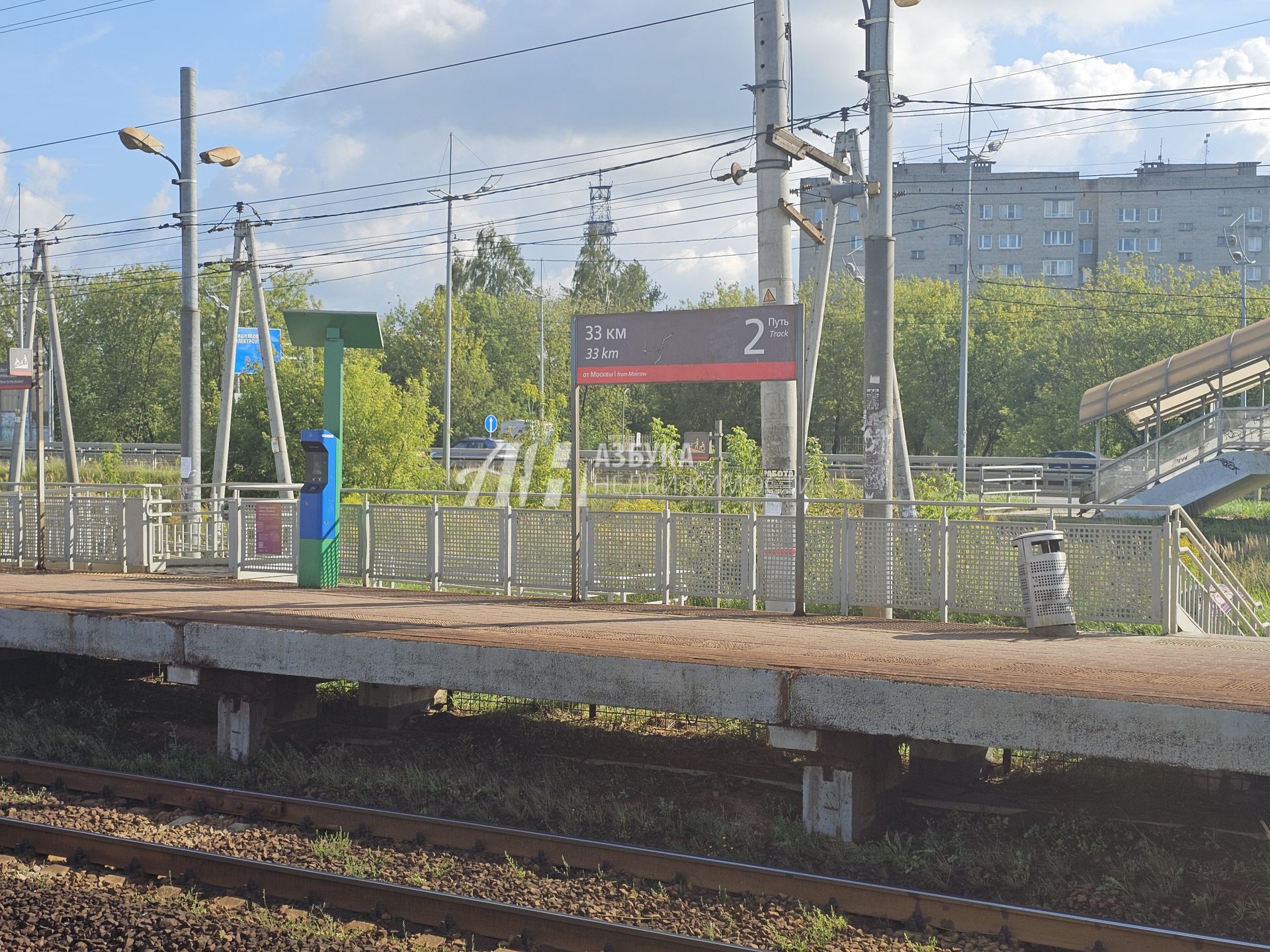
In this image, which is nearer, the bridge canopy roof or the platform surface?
the platform surface

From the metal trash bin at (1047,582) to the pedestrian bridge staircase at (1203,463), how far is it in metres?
17.5

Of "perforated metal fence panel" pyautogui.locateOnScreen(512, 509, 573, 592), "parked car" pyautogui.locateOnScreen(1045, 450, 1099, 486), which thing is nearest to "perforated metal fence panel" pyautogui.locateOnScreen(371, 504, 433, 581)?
"perforated metal fence panel" pyautogui.locateOnScreen(512, 509, 573, 592)

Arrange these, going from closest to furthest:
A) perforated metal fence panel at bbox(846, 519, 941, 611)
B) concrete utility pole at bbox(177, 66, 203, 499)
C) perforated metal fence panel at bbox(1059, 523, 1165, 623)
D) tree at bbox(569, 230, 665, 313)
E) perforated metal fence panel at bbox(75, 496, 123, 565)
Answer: perforated metal fence panel at bbox(1059, 523, 1165, 623), perforated metal fence panel at bbox(846, 519, 941, 611), perforated metal fence panel at bbox(75, 496, 123, 565), concrete utility pole at bbox(177, 66, 203, 499), tree at bbox(569, 230, 665, 313)

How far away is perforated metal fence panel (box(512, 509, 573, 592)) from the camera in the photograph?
14.6 m

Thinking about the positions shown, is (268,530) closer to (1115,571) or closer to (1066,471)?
(1115,571)

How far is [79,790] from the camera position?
10.6m

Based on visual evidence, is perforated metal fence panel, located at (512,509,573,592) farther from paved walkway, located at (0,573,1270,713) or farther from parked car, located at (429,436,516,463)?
parked car, located at (429,436,516,463)

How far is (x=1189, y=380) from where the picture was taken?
97.0 feet

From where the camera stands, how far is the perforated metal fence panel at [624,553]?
1413 cm

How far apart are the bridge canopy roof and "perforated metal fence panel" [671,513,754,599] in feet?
64.1

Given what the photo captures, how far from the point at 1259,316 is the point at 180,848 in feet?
208

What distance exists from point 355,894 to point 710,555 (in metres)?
7.00

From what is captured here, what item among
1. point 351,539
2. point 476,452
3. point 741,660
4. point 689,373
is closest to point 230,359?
point 351,539

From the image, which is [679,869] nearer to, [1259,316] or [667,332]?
[667,332]
